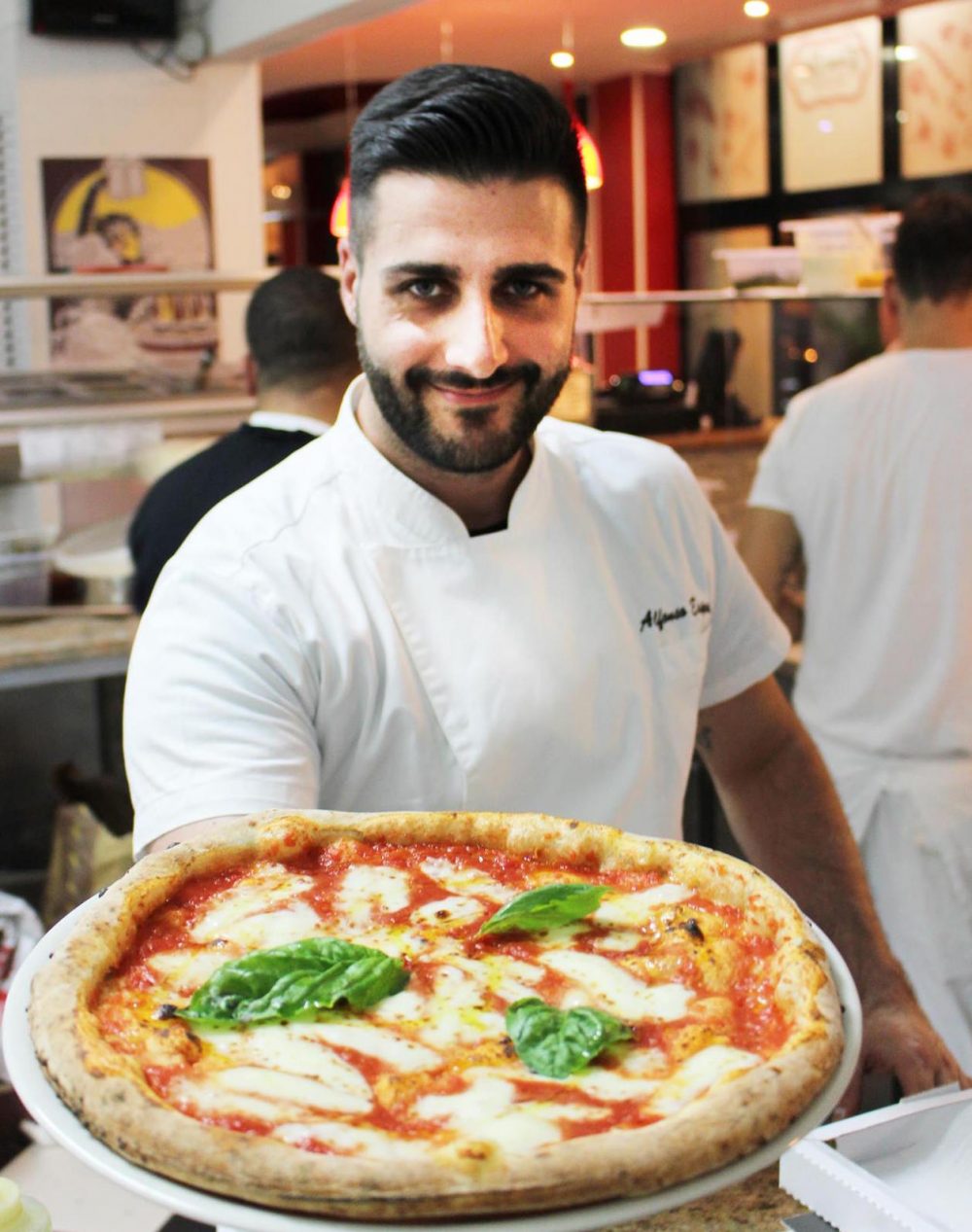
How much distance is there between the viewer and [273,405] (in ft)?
11.1

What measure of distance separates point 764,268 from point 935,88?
5114 millimetres

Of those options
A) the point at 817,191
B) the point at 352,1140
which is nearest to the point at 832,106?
the point at 817,191

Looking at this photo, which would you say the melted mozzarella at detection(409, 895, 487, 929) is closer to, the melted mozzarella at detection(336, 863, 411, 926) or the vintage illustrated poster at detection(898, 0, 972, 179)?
the melted mozzarella at detection(336, 863, 411, 926)

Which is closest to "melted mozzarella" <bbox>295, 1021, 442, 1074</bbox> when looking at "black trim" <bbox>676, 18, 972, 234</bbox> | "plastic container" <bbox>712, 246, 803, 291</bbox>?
"plastic container" <bbox>712, 246, 803, 291</bbox>

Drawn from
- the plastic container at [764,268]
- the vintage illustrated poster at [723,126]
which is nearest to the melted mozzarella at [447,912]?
the plastic container at [764,268]

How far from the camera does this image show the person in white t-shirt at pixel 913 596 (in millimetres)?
3160

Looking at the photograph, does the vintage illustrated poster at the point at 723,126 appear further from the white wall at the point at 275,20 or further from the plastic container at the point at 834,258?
the plastic container at the point at 834,258

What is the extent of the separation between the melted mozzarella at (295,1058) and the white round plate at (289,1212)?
0.10m

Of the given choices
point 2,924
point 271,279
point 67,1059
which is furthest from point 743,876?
point 271,279

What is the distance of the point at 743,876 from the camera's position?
44.1 inches

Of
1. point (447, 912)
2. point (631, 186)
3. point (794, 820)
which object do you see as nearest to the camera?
point (447, 912)

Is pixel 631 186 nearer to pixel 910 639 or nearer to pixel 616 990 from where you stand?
pixel 910 639

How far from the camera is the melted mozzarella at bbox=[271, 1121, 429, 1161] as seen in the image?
784 millimetres

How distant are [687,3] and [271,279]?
19.2 feet
